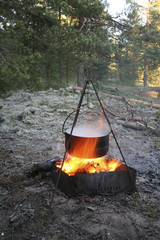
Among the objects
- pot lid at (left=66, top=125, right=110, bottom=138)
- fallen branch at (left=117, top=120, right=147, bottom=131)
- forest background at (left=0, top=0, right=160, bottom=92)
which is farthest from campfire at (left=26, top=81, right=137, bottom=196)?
fallen branch at (left=117, top=120, right=147, bottom=131)

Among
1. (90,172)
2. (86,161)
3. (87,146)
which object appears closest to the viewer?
(87,146)

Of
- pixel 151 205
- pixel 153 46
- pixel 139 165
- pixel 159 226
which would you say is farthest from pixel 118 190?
pixel 153 46

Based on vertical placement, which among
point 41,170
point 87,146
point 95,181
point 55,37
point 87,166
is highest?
point 55,37

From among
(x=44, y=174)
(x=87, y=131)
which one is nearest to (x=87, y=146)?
(x=87, y=131)

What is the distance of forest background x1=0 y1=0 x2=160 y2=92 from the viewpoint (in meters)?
8.78

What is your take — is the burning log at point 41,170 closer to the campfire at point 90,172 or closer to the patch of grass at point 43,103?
the campfire at point 90,172

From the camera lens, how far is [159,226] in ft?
9.94

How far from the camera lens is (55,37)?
12.1m

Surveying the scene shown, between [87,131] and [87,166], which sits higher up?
[87,131]

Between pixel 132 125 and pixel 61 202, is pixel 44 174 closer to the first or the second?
pixel 61 202

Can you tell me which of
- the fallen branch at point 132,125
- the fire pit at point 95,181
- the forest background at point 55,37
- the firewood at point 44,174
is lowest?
the fallen branch at point 132,125

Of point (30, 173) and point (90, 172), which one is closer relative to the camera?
point (90, 172)

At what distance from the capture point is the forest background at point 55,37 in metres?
8.78

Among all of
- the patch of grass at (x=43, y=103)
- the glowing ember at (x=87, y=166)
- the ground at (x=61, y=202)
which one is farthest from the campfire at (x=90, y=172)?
the patch of grass at (x=43, y=103)
